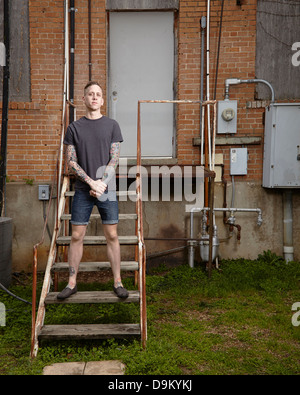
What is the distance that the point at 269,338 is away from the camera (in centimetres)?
442

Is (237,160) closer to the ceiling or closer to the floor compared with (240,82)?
closer to the floor

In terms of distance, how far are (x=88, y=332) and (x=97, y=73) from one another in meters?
4.52

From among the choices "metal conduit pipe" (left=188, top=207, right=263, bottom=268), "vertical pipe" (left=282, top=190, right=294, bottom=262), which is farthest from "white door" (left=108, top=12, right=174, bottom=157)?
"vertical pipe" (left=282, top=190, right=294, bottom=262)

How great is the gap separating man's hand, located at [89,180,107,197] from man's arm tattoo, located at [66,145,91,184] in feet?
0.22

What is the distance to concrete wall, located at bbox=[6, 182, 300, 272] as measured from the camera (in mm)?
7029

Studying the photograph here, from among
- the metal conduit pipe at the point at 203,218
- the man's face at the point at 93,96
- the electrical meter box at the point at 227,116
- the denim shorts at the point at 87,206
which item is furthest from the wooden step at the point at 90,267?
the electrical meter box at the point at 227,116

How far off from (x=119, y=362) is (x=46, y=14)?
18.7ft

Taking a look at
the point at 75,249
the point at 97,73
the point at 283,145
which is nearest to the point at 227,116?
the point at 283,145

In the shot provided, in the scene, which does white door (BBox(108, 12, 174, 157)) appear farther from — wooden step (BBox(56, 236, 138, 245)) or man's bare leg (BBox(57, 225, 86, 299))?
man's bare leg (BBox(57, 225, 86, 299))

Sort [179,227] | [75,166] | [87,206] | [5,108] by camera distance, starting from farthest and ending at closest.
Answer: [179,227], [5,108], [87,206], [75,166]

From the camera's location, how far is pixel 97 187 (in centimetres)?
412

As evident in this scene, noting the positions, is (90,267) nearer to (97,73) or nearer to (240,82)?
(97,73)

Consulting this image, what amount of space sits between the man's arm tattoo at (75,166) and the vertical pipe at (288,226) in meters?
4.09
